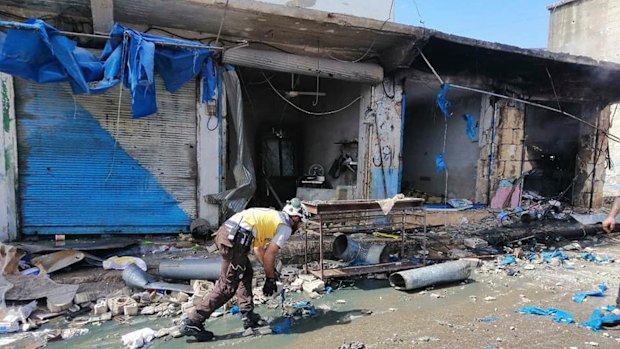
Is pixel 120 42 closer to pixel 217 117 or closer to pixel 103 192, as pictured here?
pixel 217 117

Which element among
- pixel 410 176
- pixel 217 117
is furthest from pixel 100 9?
pixel 410 176

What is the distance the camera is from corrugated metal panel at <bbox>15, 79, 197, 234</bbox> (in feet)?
18.8

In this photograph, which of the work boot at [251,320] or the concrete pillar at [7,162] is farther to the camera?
the concrete pillar at [7,162]

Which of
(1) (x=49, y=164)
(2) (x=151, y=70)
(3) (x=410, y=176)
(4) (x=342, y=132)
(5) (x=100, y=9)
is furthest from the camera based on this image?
(3) (x=410, y=176)

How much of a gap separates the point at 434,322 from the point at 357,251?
177 centimetres

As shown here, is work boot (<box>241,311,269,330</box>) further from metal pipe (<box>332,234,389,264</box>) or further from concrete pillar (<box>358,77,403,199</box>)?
concrete pillar (<box>358,77,403,199</box>)

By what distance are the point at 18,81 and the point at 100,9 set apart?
1.77m

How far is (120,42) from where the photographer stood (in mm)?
5227

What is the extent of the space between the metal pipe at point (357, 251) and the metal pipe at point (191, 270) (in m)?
1.96

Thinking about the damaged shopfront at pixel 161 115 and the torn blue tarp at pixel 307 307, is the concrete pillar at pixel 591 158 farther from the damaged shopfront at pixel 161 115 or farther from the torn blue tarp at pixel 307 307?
the torn blue tarp at pixel 307 307

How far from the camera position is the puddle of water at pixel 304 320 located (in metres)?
3.37

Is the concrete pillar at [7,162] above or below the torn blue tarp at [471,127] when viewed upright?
below

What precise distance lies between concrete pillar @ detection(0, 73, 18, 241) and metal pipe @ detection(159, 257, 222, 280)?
3.03 m

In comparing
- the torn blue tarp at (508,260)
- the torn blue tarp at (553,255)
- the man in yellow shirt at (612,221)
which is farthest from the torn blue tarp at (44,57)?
the torn blue tarp at (553,255)
